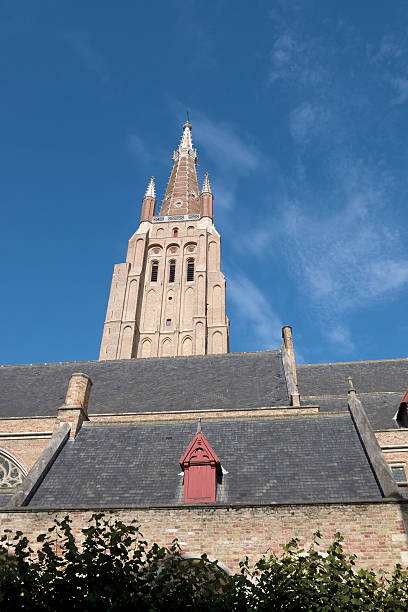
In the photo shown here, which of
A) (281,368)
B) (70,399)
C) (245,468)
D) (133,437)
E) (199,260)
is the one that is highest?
(199,260)

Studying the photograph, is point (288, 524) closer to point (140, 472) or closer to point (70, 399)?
point (140, 472)

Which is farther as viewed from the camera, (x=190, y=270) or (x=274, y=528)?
(x=190, y=270)

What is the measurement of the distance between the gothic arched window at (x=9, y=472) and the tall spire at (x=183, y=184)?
3975cm

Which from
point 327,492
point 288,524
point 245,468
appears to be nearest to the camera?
point 288,524

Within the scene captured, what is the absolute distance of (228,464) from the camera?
47.3 ft

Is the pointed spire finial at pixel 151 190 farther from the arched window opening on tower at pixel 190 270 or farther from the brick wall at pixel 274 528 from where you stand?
the brick wall at pixel 274 528

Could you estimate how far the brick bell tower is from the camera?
4344cm

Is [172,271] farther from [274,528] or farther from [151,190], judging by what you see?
[274,528]

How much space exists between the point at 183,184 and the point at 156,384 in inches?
1646

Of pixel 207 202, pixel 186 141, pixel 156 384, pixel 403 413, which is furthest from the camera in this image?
pixel 186 141

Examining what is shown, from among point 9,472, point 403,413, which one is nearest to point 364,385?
point 403,413

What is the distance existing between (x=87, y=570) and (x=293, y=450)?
798 centimetres

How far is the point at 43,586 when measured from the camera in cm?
766

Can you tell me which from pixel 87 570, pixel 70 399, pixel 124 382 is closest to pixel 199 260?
pixel 124 382
